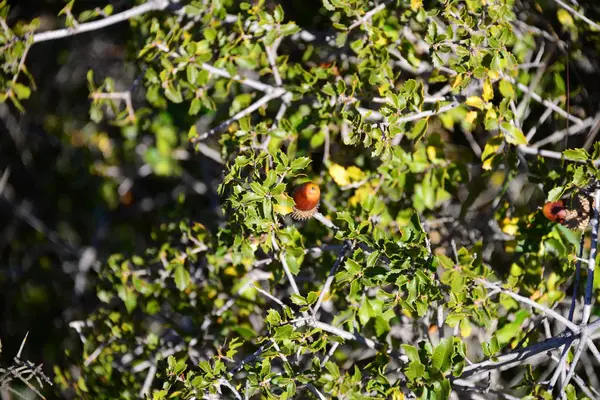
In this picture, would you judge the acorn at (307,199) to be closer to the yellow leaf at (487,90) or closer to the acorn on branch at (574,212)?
the yellow leaf at (487,90)

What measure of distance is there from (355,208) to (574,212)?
639 millimetres

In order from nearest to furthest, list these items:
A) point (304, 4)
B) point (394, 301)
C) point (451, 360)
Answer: point (451, 360), point (394, 301), point (304, 4)

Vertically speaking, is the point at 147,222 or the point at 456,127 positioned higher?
the point at 456,127

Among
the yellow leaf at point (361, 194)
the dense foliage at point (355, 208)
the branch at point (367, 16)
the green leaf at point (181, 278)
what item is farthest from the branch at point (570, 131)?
the green leaf at point (181, 278)

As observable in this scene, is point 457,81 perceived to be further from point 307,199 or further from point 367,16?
point 307,199

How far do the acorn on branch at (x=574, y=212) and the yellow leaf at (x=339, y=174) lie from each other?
0.63 meters

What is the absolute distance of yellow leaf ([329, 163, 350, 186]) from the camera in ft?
6.48

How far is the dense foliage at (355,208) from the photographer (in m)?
1.54

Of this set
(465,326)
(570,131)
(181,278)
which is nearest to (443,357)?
(465,326)

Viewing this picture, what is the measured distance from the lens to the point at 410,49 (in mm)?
1943

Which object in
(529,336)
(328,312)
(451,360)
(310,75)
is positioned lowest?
(328,312)

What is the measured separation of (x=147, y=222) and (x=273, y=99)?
4.55ft

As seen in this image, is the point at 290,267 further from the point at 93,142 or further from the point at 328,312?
the point at 93,142

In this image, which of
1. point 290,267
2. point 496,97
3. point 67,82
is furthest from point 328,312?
point 67,82
